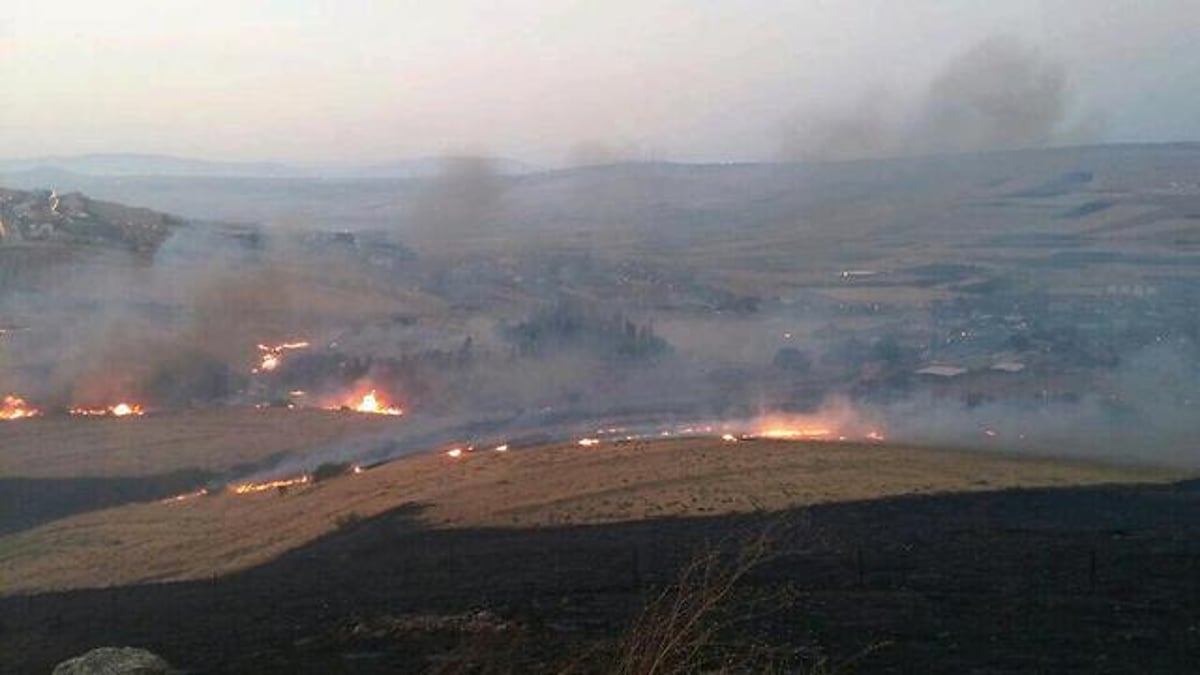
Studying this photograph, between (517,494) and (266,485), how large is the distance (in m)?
9.94

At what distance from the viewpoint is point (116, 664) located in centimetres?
1209

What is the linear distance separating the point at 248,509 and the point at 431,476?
14.0 ft

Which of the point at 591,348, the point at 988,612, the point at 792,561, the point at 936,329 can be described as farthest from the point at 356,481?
the point at 936,329

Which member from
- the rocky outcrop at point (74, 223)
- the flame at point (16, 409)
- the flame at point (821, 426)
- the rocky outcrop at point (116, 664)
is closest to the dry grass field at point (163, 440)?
the flame at point (16, 409)

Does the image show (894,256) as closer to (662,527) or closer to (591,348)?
(591,348)

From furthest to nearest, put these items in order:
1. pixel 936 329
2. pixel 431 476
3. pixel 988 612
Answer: pixel 936 329
pixel 431 476
pixel 988 612

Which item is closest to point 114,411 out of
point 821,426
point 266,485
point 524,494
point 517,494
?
point 266,485

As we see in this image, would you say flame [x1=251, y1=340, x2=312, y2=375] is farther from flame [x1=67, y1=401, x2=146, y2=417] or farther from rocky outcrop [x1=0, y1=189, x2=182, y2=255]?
rocky outcrop [x1=0, y1=189, x2=182, y2=255]

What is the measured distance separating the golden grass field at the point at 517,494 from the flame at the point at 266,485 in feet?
2.26

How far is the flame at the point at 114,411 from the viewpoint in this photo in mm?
43219

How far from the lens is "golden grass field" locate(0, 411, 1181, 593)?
23500 mm

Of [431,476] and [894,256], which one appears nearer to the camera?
[431,476]

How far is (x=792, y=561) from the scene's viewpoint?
18188 millimetres

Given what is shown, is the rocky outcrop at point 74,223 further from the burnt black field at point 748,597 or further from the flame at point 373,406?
the burnt black field at point 748,597
